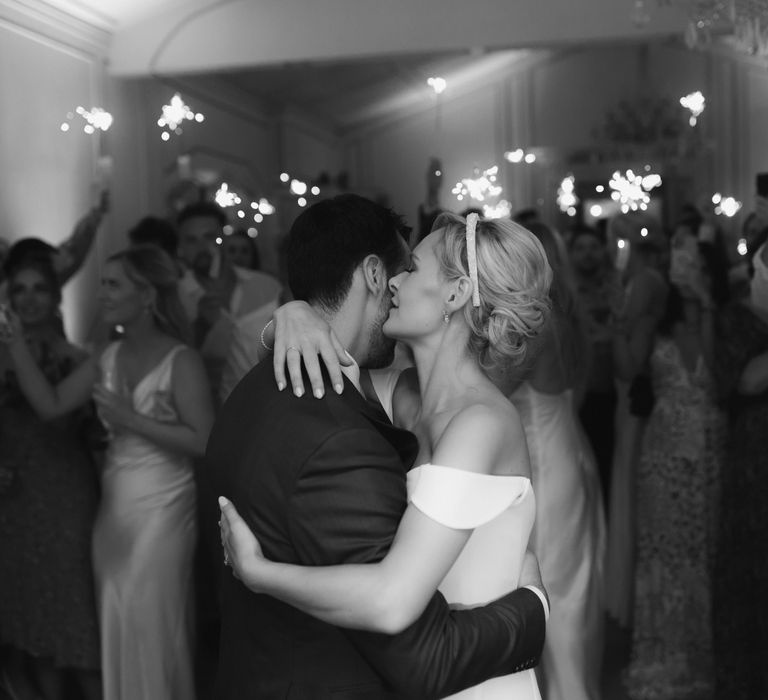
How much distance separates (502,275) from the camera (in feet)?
5.41

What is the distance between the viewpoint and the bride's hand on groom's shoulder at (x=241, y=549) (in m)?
1.41

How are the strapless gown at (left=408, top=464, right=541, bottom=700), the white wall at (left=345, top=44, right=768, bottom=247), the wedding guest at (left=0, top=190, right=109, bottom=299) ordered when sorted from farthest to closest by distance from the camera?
the white wall at (left=345, top=44, right=768, bottom=247) → the wedding guest at (left=0, top=190, right=109, bottom=299) → the strapless gown at (left=408, top=464, right=541, bottom=700)

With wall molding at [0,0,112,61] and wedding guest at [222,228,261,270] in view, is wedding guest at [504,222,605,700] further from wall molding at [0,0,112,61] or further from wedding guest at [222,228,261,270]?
wall molding at [0,0,112,61]

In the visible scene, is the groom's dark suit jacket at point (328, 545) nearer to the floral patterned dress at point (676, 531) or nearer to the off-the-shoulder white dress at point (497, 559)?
the off-the-shoulder white dress at point (497, 559)

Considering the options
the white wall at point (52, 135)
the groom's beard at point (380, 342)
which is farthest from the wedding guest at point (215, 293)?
the groom's beard at point (380, 342)

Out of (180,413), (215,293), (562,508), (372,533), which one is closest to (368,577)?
(372,533)

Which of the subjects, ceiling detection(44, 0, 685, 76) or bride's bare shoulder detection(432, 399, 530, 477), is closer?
bride's bare shoulder detection(432, 399, 530, 477)

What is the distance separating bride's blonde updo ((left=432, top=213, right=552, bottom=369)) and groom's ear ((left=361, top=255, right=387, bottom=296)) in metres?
0.09

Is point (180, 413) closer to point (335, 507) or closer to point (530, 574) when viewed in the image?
point (530, 574)

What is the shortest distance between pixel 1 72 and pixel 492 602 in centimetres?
378

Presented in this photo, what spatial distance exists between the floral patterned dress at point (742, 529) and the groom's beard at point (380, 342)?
1.99 meters

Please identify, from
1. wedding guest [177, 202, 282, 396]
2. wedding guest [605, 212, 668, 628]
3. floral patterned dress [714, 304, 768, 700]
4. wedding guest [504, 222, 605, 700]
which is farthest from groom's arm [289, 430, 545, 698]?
wedding guest [605, 212, 668, 628]

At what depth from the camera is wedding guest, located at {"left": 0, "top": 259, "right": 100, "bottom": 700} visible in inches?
134

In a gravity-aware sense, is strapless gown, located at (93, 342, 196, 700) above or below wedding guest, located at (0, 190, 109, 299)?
below
